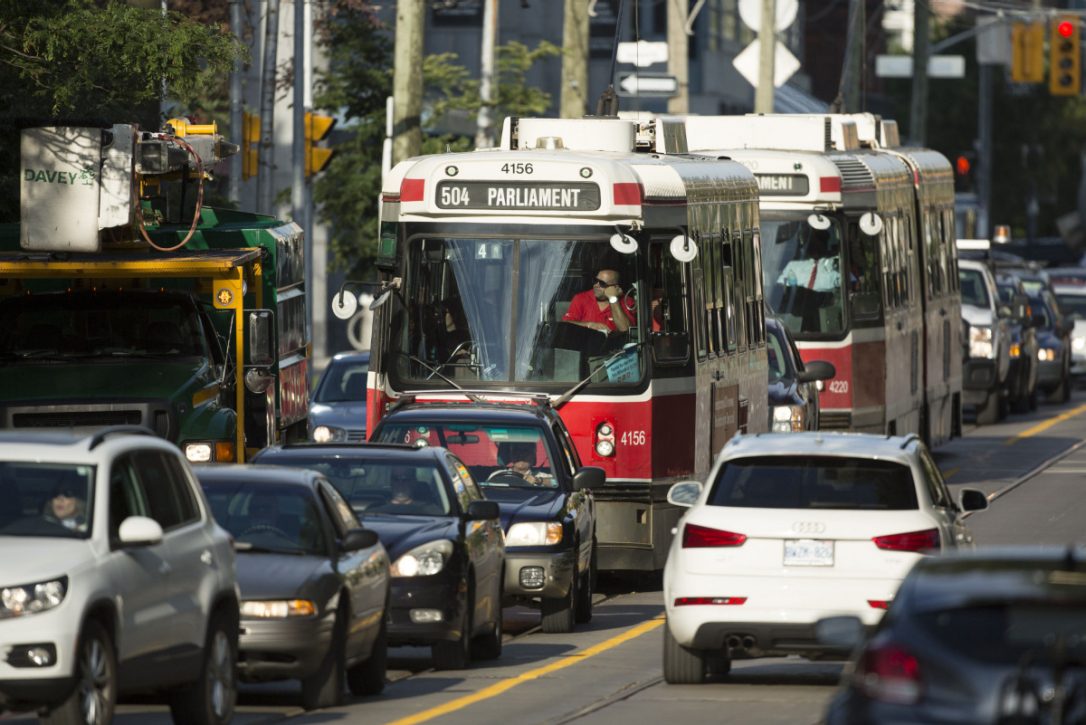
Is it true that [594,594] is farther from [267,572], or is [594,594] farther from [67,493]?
[67,493]

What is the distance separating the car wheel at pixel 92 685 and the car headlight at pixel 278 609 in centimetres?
190

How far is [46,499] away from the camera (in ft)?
41.4

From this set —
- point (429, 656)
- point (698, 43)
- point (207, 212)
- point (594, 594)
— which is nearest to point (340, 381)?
point (207, 212)

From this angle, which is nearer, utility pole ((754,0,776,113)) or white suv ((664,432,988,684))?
white suv ((664,432,988,684))

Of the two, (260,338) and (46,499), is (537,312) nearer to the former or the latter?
(260,338)

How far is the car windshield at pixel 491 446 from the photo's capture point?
19.2m

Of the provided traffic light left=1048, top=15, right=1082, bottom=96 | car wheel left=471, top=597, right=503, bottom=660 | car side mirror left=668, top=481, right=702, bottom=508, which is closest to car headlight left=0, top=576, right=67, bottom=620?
car side mirror left=668, top=481, right=702, bottom=508

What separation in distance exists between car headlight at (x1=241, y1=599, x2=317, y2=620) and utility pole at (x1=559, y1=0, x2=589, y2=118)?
74.1ft

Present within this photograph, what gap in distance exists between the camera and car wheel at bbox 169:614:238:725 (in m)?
13.0

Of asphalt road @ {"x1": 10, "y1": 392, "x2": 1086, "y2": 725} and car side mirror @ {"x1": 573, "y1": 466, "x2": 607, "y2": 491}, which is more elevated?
car side mirror @ {"x1": 573, "y1": 466, "x2": 607, "y2": 491}

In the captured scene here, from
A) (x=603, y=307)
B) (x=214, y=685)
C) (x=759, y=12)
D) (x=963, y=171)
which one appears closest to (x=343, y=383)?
(x=603, y=307)

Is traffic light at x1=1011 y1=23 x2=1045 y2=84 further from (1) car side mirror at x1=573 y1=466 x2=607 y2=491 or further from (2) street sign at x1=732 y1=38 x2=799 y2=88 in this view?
(1) car side mirror at x1=573 y1=466 x2=607 y2=491

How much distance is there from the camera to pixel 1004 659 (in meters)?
8.66

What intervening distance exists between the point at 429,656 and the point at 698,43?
4682cm
